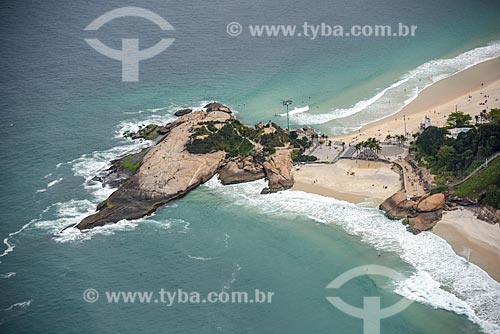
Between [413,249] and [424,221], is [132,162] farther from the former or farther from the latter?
[413,249]

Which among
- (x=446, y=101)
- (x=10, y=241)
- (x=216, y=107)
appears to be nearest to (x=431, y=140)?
(x=446, y=101)

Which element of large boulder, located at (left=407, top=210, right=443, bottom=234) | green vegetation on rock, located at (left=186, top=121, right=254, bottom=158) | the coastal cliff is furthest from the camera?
green vegetation on rock, located at (left=186, top=121, right=254, bottom=158)

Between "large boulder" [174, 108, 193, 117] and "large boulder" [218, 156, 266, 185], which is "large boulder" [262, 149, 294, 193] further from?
"large boulder" [174, 108, 193, 117]

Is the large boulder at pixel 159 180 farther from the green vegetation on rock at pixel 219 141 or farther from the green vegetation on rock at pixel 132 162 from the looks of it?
the green vegetation on rock at pixel 132 162

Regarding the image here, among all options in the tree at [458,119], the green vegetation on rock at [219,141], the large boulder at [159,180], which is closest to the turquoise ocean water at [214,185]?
the large boulder at [159,180]

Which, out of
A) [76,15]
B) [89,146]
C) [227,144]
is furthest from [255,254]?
[76,15]

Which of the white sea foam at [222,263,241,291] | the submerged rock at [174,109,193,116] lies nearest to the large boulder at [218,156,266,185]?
the white sea foam at [222,263,241,291]
